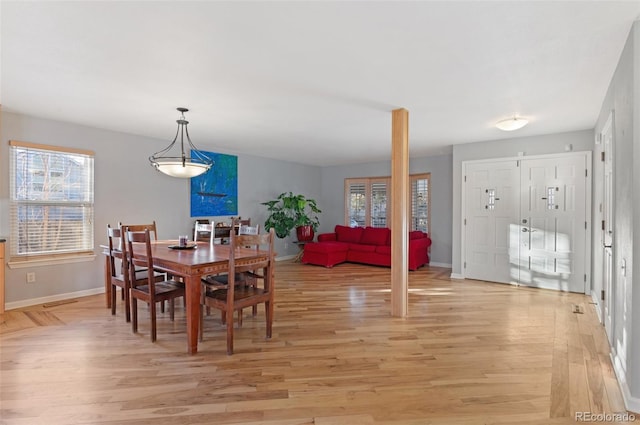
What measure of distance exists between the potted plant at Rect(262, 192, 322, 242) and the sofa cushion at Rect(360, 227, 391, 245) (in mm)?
1307

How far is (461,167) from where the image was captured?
5.71 m

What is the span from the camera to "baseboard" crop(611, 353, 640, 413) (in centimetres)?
199

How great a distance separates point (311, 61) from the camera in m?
2.59

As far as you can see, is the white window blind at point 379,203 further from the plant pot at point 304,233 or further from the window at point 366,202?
the plant pot at point 304,233

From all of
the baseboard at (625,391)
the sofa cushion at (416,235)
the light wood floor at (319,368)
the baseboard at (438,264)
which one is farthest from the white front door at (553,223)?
the baseboard at (625,391)

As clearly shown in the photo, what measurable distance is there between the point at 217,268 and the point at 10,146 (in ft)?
10.9

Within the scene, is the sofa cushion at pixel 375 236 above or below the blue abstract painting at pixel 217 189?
below

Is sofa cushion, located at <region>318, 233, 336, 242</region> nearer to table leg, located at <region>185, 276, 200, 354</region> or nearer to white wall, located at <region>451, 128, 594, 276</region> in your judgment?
white wall, located at <region>451, 128, 594, 276</region>

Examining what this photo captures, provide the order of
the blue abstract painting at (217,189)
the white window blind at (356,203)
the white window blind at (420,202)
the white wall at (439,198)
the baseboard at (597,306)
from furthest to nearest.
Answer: the white window blind at (356,203) → the white window blind at (420,202) → the white wall at (439,198) → the blue abstract painting at (217,189) → the baseboard at (597,306)

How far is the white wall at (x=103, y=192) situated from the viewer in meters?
A: 3.96

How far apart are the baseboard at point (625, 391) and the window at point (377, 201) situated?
503 centimetres

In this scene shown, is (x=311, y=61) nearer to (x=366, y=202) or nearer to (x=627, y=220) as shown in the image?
(x=627, y=220)

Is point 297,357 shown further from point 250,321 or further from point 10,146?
point 10,146

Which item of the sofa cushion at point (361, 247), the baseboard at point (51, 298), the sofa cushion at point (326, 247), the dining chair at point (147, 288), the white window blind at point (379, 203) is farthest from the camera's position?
the white window blind at point (379, 203)
